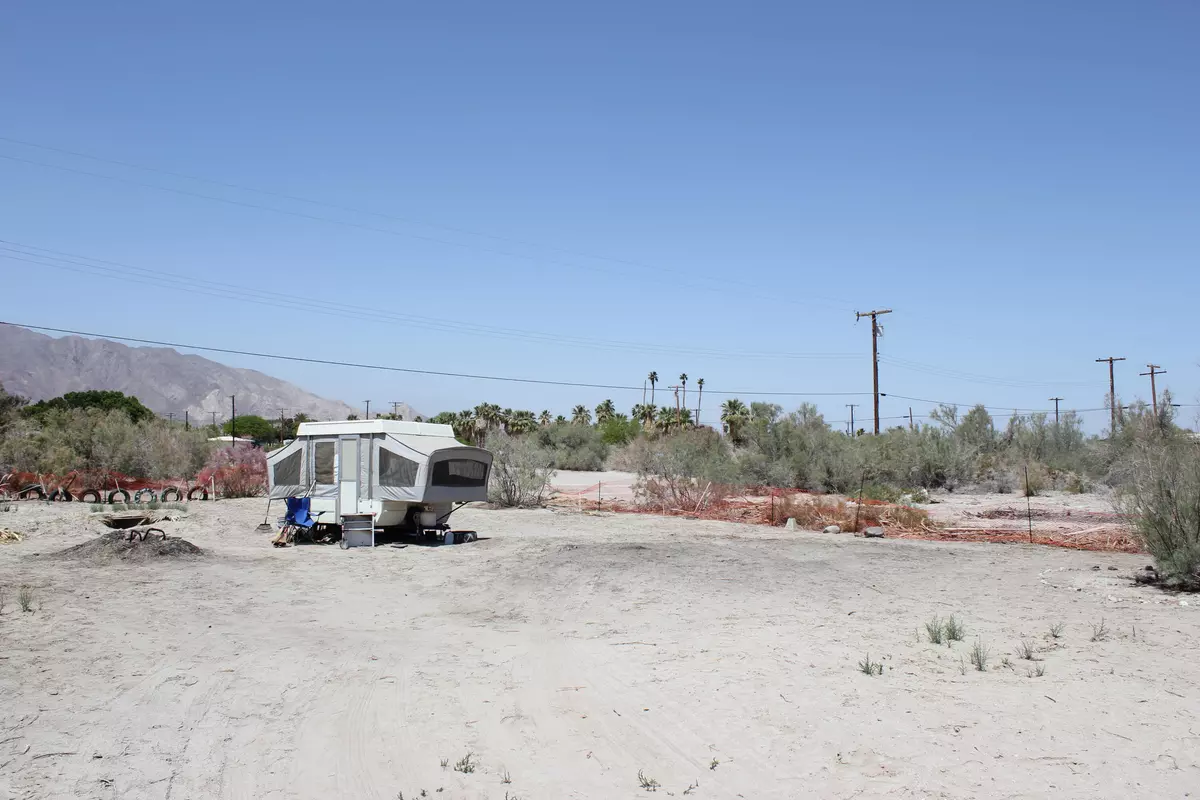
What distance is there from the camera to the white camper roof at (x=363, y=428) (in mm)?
18672

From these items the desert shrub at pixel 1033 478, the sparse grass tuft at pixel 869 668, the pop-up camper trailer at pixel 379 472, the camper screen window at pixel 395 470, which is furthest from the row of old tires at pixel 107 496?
the desert shrub at pixel 1033 478

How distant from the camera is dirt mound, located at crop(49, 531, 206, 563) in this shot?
1499cm

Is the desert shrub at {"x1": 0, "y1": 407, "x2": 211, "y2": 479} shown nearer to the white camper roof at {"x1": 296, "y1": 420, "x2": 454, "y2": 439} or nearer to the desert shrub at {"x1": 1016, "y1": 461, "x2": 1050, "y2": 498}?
the white camper roof at {"x1": 296, "y1": 420, "x2": 454, "y2": 439}

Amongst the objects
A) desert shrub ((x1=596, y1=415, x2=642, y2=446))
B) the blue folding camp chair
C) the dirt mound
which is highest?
desert shrub ((x1=596, y1=415, x2=642, y2=446))

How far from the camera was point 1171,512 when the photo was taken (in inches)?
520

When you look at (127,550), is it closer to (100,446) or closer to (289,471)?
(289,471)

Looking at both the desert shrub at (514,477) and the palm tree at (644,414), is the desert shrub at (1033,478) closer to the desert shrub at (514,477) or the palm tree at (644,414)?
the desert shrub at (514,477)

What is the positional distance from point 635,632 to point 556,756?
4.07m

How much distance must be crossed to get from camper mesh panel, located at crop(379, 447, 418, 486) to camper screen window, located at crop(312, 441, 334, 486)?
4.49 feet

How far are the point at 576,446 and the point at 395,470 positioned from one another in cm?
4008

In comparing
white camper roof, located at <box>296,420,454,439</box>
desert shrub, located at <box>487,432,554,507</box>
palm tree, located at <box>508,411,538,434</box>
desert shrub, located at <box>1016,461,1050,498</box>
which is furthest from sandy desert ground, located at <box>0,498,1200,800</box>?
palm tree, located at <box>508,411,538,434</box>

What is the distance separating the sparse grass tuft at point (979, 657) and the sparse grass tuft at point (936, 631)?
409 mm

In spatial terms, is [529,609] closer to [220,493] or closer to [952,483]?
[220,493]

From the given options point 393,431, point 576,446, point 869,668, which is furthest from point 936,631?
point 576,446
